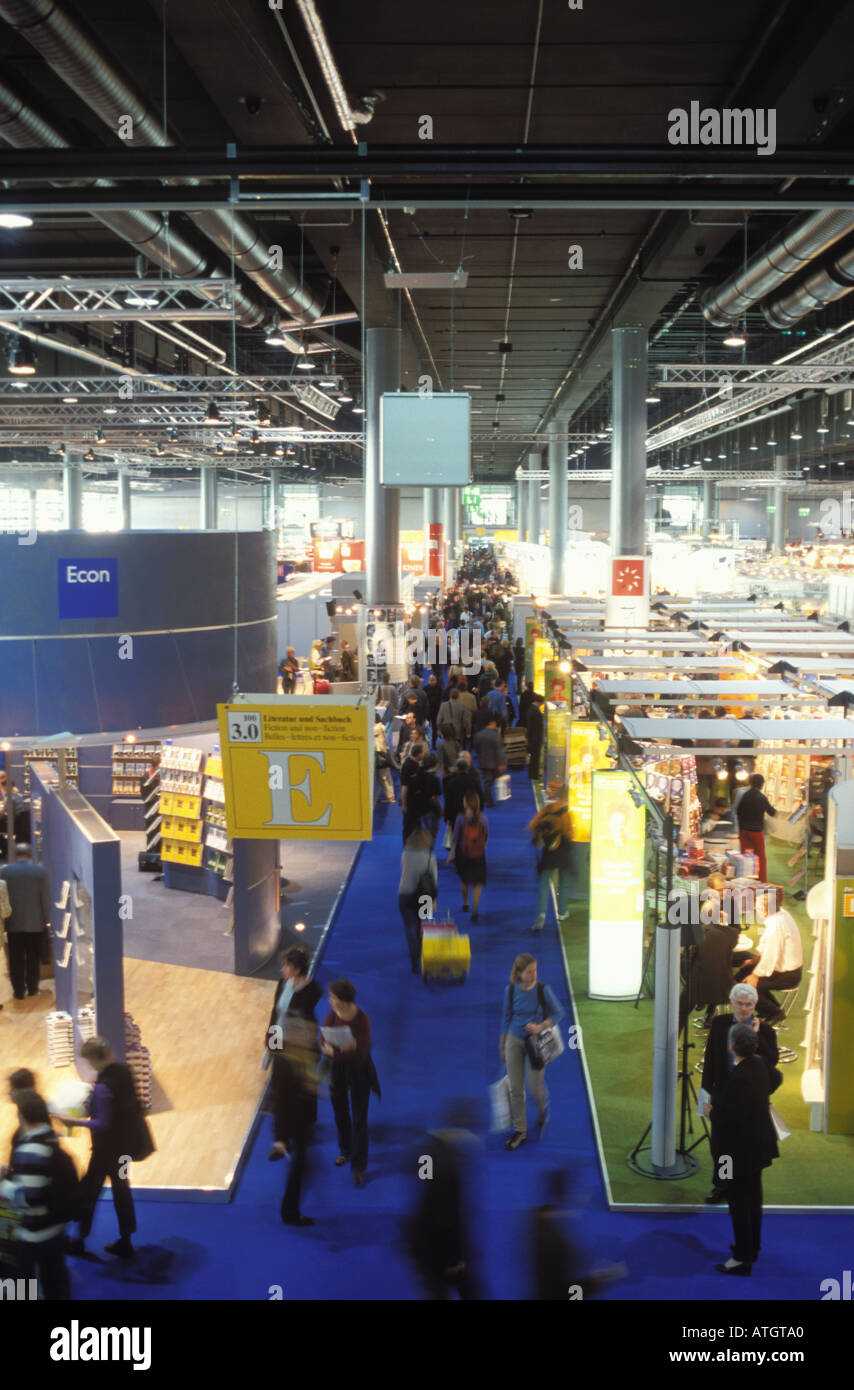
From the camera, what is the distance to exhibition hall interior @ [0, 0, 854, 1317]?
5242 millimetres

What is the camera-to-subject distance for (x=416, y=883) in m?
8.51

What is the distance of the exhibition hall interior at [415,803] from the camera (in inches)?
206

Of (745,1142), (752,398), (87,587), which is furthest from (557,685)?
(752,398)

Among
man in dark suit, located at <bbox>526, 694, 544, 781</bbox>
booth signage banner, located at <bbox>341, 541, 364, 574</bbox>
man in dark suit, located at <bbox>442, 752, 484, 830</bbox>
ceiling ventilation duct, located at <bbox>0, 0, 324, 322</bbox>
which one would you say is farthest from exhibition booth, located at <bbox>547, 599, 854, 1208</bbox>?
booth signage banner, located at <bbox>341, 541, 364, 574</bbox>

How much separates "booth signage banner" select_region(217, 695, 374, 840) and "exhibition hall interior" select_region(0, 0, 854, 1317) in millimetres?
17

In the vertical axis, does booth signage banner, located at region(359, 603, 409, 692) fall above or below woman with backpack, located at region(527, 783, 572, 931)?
above

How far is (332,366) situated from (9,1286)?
Answer: 2064 cm

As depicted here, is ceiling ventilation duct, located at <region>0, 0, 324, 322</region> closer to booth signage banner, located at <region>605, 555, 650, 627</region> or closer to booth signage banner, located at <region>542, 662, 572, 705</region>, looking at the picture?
booth signage banner, located at <region>542, 662, 572, 705</region>

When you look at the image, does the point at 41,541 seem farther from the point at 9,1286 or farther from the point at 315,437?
the point at 315,437

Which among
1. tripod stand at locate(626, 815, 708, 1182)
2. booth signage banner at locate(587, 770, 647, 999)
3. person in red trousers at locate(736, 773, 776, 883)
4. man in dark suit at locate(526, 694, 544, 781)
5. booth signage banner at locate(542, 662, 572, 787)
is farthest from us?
man in dark suit at locate(526, 694, 544, 781)

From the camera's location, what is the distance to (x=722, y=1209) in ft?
18.3

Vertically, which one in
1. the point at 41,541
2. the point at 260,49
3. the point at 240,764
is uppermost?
the point at 260,49

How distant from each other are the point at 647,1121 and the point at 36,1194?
341 centimetres

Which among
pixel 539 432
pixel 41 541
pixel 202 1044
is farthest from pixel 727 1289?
pixel 539 432
